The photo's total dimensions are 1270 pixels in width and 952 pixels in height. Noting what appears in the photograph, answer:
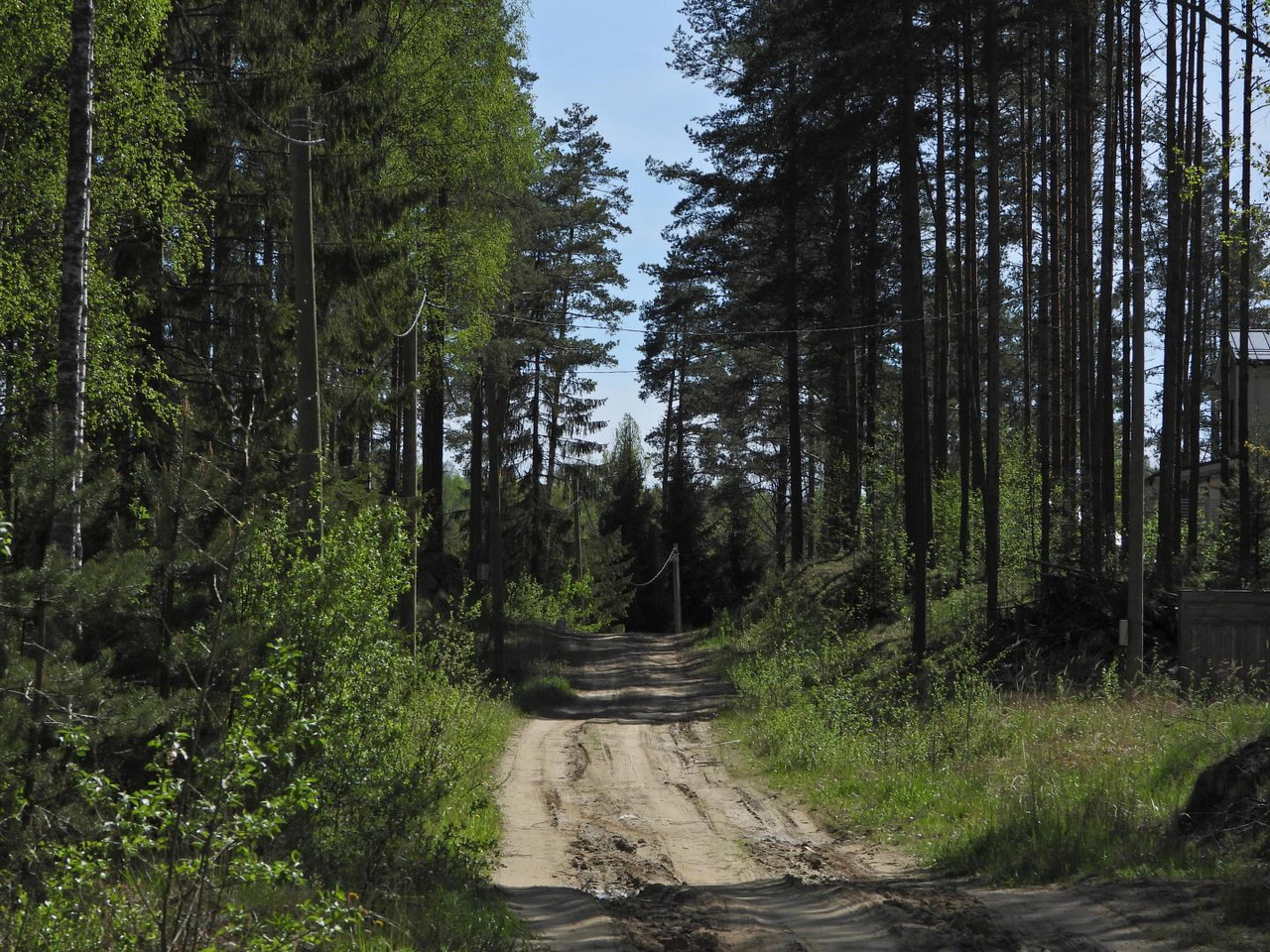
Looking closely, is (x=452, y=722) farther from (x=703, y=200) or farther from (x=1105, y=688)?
(x=703, y=200)

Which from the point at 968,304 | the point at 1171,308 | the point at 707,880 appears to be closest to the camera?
the point at 707,880

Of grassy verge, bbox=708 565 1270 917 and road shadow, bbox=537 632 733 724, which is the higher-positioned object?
grassy verge, bbox=708 565 1270 917

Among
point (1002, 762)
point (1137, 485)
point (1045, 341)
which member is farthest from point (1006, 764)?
point (1045, 341)

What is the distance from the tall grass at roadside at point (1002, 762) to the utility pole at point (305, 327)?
628 centimetres

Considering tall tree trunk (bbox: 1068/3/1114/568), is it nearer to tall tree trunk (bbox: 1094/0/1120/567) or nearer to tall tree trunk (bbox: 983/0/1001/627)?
tall tree trunk (bbox: 1094/0/1120/567)

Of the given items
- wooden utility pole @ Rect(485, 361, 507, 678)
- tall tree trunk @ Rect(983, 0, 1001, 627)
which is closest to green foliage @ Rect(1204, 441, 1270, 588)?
tall tree trunk @ Rect(983, 0, 1001, 627)

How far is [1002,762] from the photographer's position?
12.0m

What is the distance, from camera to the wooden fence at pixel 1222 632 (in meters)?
16.5

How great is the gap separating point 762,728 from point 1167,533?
1064 centimetres

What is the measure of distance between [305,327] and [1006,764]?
28.3 ft

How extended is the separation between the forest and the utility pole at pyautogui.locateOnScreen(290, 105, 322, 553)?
0.05m

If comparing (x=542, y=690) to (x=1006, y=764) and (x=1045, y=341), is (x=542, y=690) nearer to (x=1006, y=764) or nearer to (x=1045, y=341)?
(x=1006, y=764)

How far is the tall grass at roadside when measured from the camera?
8797 mm

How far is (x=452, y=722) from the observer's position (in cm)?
1384
